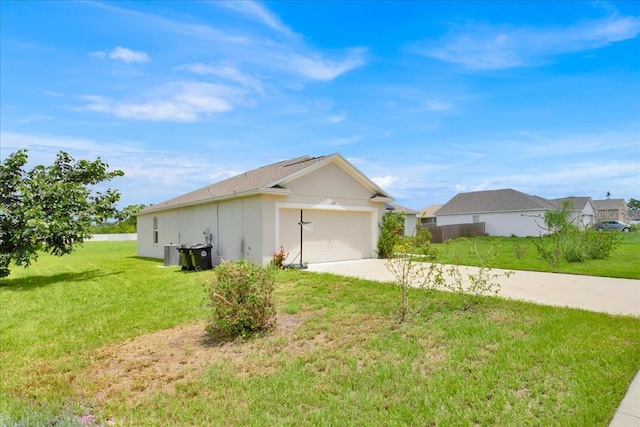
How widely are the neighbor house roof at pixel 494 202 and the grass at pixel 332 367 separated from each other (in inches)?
1251

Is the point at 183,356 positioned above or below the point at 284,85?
below

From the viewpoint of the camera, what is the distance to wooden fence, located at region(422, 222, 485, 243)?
30.6 m

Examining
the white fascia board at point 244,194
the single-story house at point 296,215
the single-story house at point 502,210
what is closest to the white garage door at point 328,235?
the single-story house at point 296,215

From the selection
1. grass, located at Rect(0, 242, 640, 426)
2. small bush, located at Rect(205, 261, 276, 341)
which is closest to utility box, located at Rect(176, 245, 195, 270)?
grass, located at Rect(0, 242, 640, 426)

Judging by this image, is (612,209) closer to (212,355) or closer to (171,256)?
(171,256)

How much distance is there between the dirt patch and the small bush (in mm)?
199

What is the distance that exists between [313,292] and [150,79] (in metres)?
9.03

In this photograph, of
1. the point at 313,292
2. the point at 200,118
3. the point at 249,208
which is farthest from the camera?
the point at 200,118

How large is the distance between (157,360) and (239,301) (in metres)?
1.23

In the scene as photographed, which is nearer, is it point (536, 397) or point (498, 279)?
point (536, 397)

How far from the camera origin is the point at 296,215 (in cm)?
1366

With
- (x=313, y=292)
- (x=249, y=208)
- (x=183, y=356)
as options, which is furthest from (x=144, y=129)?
(x=183, y=356)

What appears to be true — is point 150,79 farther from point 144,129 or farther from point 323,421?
point 323,421

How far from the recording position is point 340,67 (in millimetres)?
13359
